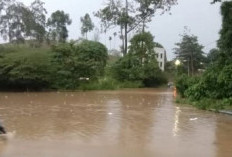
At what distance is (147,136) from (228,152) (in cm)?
301

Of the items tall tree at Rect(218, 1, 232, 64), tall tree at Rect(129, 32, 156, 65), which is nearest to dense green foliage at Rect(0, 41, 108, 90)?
tall tree at Rect(129, 32, 156, 65)

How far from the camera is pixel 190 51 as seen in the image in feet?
251

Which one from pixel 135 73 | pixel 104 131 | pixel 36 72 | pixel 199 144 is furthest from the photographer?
pixel 135 73

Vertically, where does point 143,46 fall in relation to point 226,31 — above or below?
above

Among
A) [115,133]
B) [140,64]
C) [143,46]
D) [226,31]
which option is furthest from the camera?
[143,46]

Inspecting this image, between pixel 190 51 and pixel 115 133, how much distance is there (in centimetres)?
6436

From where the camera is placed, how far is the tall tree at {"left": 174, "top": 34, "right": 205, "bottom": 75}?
76188mm

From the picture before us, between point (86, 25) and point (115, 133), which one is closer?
point (115, 133)

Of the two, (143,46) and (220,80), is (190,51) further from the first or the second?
Result: (220,80)

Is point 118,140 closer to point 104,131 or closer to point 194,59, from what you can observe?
point 104,131

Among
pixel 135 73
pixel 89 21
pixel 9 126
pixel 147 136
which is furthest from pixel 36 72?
pixel 89 21

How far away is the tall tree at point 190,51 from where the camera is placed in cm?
7619

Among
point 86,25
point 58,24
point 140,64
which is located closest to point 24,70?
point 140,64

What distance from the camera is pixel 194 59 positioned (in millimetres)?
76688
